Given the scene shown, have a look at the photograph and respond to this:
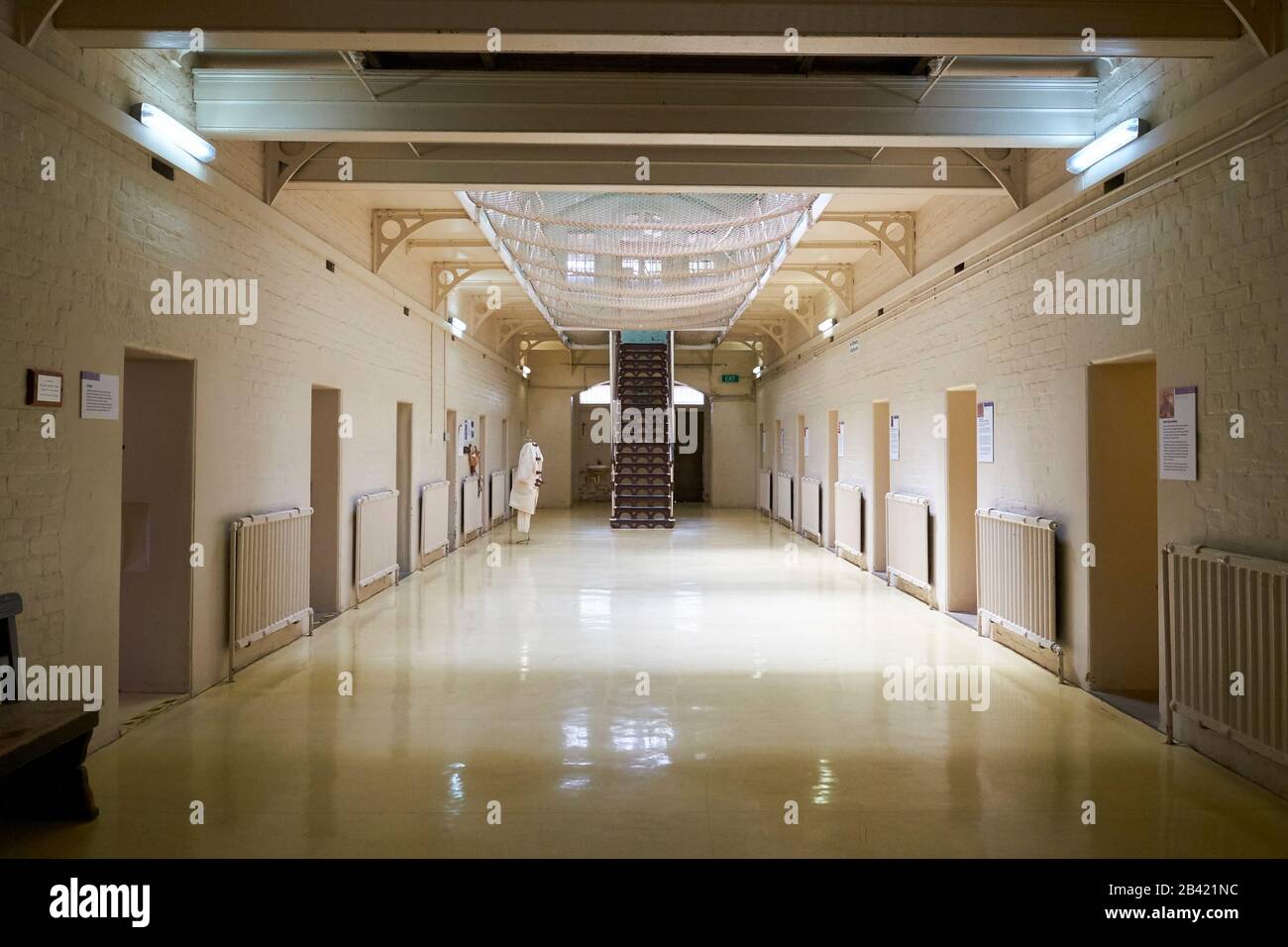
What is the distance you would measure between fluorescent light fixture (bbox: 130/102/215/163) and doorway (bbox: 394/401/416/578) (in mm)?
5150

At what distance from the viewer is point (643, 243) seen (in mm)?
8562

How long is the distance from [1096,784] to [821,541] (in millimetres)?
9853

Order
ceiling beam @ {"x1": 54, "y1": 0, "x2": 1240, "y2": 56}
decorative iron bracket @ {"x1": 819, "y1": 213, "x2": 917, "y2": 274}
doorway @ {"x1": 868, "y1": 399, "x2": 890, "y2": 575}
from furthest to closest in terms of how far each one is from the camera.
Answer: doorway @ {"x1": 868, "y1": 399, "x2": 890, "y2": 575} < decorative iron bracket @ {"x1": 819, "y1": 213, "x2": 917, "y2": 274} < ceiling beam @ {"x1": 54, "y1": 0, "x2": 1240, "y2": 56}

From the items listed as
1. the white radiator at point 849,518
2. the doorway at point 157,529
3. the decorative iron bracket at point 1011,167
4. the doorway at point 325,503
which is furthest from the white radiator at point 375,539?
the decorative iron bracket at point 1011,167

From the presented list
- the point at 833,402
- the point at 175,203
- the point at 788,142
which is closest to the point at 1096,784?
the point at 788,142

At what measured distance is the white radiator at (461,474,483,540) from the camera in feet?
43.5

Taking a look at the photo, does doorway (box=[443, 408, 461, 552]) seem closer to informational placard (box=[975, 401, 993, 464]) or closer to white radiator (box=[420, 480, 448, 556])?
white radiator (box=[420, 480, 448, 556])

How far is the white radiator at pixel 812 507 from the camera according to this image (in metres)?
13.6

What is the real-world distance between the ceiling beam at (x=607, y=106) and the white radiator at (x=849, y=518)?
637 cm

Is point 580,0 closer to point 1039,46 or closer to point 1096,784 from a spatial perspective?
point 1039,46

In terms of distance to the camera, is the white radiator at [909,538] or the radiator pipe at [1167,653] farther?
the white radiator at [909,538]

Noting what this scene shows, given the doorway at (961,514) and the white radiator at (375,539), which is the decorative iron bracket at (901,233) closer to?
the doorway at (961,514)

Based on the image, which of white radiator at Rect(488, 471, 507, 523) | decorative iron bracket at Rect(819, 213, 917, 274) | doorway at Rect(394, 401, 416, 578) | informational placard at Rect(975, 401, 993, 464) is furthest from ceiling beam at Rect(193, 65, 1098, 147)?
white radiator at Rect(488, 471, 507, 523)

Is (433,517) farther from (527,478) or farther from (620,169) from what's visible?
(620,169)
